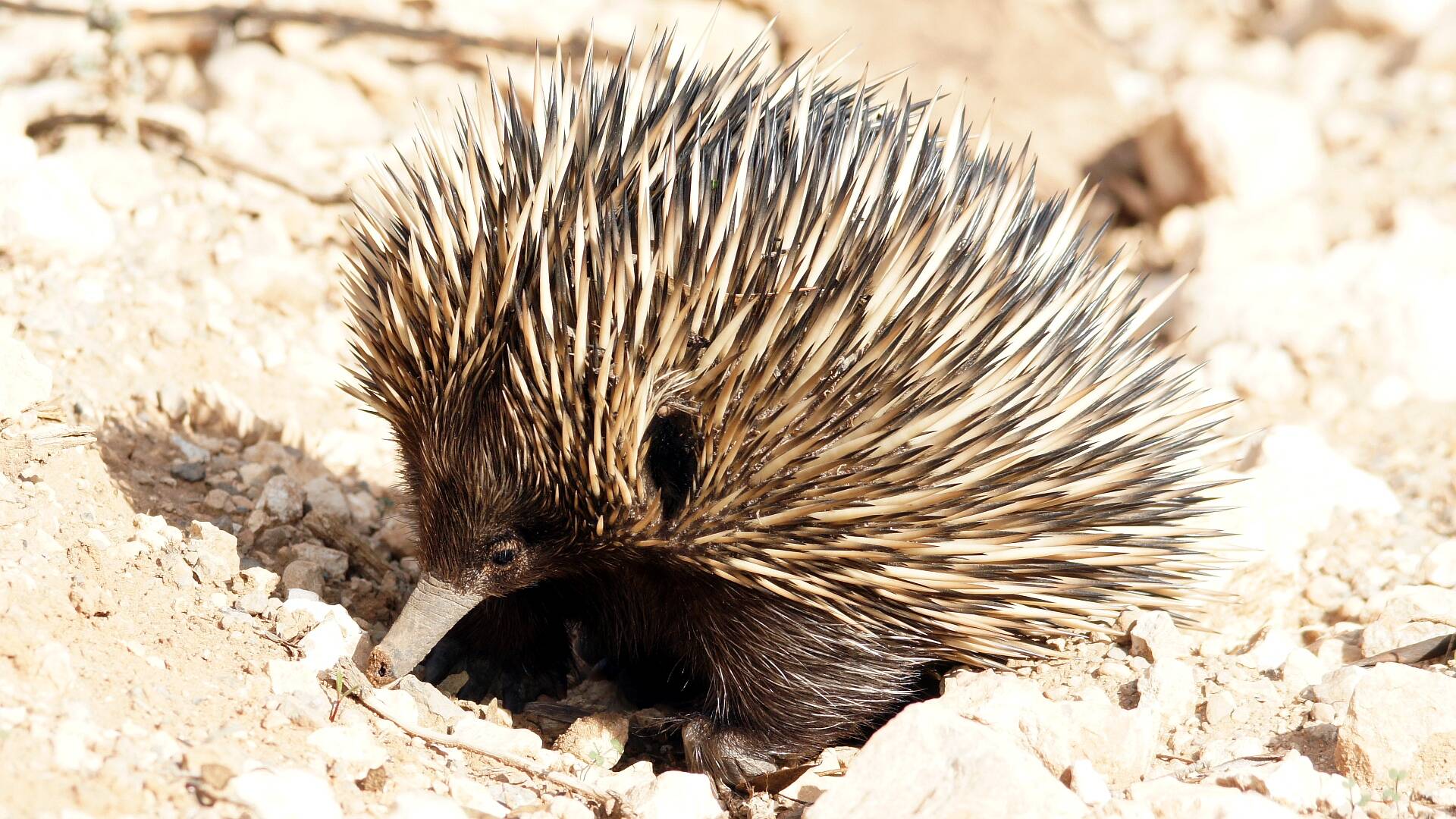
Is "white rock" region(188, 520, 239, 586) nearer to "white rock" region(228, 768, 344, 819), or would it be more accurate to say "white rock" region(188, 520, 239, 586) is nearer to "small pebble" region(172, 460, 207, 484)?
"small pebble" region(172, 460, 207, 484)

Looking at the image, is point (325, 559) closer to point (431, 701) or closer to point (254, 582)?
point (254, 582)

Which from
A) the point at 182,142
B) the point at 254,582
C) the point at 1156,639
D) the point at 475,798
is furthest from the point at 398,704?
the point at 182,142

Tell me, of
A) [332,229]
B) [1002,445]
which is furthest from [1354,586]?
[332,229]

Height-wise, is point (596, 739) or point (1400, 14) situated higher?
point (1400, 14)

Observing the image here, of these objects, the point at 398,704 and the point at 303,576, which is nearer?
the point at 398,704

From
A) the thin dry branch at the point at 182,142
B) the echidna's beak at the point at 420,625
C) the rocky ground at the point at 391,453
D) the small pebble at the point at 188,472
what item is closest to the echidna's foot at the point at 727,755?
the rocky ground at the point at 391,453

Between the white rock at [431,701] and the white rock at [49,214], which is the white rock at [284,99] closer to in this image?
the white rock at [49,214]

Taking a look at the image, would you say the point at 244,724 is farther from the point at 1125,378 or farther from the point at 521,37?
the point at 521,37
